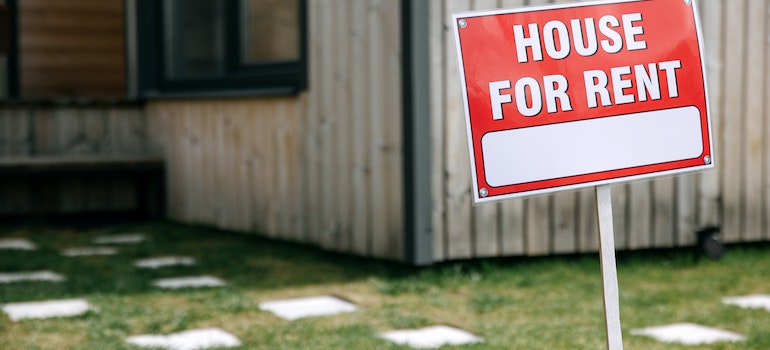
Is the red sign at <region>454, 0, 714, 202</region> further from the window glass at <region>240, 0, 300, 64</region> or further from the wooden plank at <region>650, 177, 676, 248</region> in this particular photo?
the window glass at <region>240, 0, 300, 64</region>

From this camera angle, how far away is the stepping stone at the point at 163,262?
5.19m

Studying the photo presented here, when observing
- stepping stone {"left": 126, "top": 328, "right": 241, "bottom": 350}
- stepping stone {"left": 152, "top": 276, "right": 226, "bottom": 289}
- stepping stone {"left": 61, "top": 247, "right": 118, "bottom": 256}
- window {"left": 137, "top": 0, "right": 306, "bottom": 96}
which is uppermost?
window {"left": 137, "top": 0, "right": 306, "bottom": 96}

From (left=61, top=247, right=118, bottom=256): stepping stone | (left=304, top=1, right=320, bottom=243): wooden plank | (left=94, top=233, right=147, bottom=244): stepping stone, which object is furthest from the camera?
(left=94, top=233, right=147, bottom=244): stepping stone

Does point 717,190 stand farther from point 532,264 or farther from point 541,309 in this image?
point 541,309

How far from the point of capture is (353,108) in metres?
5.10

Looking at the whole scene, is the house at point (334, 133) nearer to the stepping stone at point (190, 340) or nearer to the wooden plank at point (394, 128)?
the wooden plank at point (394, 128)

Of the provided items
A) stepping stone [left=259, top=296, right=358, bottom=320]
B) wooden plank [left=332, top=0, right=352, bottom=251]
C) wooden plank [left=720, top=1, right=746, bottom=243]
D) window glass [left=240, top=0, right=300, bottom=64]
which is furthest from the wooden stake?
window glass [left=240, top=0, right=300, bottom=64]

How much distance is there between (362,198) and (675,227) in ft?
4.83

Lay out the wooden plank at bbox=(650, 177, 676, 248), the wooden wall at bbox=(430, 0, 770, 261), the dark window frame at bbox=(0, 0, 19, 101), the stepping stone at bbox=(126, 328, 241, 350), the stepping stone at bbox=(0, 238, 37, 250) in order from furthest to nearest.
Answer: the dark window frame at bbox=(0, 0, 19, 101) < the stepping stone at bbox=(0, 238, 37, 250) < the wooden plank at bbox=(650, 177, 676, 248) < the wooden wall at bbox=(430, 0, 770, 261) < the stepping stone at bbox=(126, 328, 241, 350)

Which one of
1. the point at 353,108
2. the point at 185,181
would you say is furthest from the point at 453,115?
the point at 185,181

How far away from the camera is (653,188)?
510cm

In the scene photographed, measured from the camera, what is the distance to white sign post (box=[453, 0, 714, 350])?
2.39 meters

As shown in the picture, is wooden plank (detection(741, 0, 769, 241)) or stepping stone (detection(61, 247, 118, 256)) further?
stepping stone (detection(61, 247, 118, 256))

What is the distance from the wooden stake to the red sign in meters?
0.06
